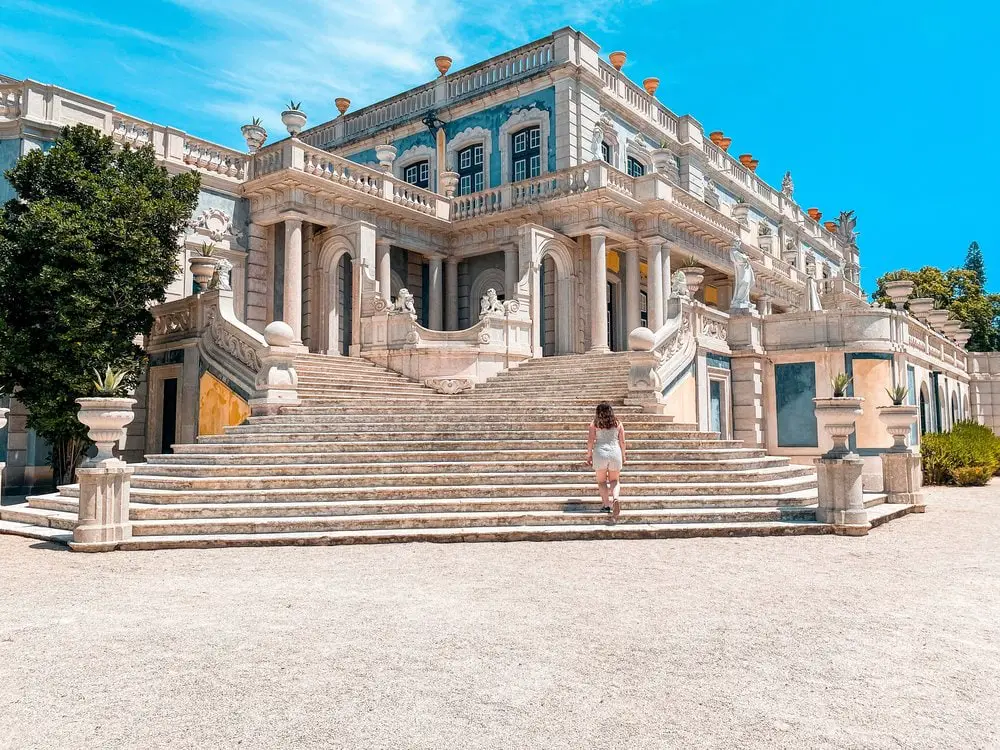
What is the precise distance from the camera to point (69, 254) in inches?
528

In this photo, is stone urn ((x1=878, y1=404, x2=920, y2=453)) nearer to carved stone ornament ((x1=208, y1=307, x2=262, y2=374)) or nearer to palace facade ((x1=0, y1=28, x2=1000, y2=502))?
palace facade ((x1=0, y1=28, x2=1000, y2=502))

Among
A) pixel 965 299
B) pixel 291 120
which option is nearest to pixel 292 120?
pixel 291 120

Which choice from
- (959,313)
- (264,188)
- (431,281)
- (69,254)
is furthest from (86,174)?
(959,313)

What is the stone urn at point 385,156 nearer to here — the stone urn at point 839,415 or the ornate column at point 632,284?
the ornate column at point 632,284

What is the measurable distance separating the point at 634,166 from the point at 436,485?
18.4 meters

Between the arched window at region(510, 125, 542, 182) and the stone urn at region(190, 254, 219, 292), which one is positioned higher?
the arched window at region(510, 125, 542, 182)

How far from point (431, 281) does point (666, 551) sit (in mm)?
16187

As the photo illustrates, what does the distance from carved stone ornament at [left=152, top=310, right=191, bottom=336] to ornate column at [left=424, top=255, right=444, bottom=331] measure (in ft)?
28.2

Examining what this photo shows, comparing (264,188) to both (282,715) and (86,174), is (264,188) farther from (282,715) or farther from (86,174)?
(282,715)

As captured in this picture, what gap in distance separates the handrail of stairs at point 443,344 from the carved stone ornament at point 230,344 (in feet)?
14.1

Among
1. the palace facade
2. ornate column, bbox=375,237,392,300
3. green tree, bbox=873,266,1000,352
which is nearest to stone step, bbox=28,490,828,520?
the palace facade

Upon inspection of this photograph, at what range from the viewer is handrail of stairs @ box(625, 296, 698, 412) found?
13.6 m

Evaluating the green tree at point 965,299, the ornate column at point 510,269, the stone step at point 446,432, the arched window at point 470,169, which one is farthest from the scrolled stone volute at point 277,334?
the green tree at point 965,299

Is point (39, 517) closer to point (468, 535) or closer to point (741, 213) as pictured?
point (468, 535)
